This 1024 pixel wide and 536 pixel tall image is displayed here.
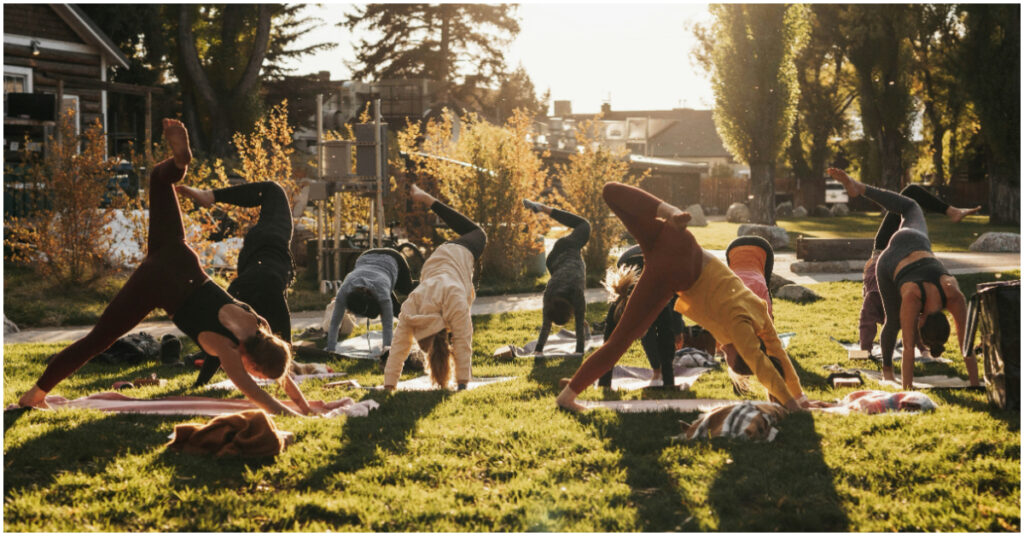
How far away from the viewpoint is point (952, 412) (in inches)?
239

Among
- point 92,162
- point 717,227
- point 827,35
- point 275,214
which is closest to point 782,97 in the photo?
point 717,227

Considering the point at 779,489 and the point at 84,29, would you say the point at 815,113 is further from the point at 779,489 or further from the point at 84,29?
the point at 779,489

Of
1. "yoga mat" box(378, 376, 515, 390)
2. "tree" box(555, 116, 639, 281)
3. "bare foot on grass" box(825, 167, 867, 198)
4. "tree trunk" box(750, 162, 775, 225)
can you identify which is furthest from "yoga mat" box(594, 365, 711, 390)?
"tree trunk" box(750, 162, 775, 225)

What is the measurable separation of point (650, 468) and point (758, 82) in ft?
83.6

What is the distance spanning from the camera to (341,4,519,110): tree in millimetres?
41875

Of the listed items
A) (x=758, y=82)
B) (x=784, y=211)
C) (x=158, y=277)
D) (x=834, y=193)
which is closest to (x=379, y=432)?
(x=158, y=277)

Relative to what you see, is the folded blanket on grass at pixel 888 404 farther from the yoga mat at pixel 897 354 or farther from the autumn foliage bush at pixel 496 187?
the autumn foliage bush at pixel 496 187

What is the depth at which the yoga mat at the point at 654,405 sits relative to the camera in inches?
255

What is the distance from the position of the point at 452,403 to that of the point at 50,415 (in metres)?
2.84

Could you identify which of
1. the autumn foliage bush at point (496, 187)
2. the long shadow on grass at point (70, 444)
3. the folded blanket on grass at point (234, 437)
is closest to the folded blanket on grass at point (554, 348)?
the long shadow on grass at point (70, 444)

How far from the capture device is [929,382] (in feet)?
26.3

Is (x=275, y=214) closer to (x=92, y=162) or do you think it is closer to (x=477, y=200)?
(x=92, y=162)

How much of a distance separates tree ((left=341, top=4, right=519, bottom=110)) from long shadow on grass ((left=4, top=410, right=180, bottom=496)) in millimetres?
36337

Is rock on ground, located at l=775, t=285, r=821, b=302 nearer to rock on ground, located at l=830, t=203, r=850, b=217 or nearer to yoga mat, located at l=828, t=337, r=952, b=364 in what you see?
yoga mat, located at l=828, t=337, r=952, b=364
